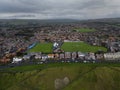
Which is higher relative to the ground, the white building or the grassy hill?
the grassy hill

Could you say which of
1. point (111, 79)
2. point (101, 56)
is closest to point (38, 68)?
point (111, 79)

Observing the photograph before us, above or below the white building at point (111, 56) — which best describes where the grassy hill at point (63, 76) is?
above

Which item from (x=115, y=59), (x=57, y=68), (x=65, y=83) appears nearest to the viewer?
(x=65, y=83)

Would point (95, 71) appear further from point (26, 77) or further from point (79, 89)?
point (26, 77)

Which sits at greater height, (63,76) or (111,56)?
(63,76)

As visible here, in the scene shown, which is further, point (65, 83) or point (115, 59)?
point (115, 59)

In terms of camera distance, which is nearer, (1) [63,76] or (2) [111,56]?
(1) [63,76]

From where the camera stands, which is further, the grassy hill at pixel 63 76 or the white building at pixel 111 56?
the white building at pixel 111 56

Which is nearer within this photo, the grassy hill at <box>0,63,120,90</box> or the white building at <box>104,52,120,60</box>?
the grassy hill at <box>0,63,120,90</box>
